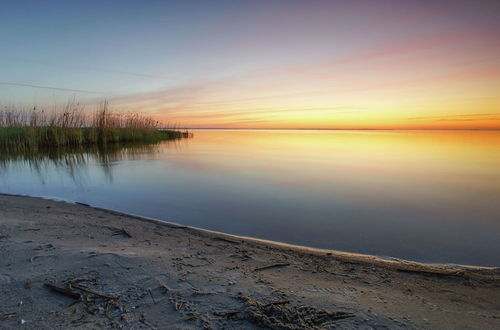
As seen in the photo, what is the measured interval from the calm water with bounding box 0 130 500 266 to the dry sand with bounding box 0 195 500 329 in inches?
31.4

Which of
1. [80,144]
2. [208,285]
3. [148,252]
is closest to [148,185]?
[148,252]

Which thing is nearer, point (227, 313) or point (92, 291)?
point (227, 313)

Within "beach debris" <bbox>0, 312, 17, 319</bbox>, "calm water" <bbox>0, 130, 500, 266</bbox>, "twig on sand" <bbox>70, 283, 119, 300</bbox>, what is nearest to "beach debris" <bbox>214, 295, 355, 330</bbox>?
"twig on sand" <bbox>70, 283, 119, 300</bbox>

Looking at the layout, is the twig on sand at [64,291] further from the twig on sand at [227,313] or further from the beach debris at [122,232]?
the beach debris at [122,232]

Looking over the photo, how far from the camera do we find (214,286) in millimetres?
2172

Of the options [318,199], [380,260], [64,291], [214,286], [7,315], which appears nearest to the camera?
[7,315]

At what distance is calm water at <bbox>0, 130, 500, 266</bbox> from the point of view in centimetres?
395

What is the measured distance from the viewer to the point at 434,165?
36.0 feet

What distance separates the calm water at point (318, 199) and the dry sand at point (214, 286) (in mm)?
796

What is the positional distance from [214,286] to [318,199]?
173 inches

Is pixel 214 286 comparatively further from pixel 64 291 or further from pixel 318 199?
pixel 318 199

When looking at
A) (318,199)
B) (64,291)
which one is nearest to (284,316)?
(64,291)

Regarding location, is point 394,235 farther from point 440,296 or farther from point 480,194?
point 480,194

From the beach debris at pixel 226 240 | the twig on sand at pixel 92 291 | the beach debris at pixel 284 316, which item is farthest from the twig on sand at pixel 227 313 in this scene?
the beach debris at pixel 226 240
